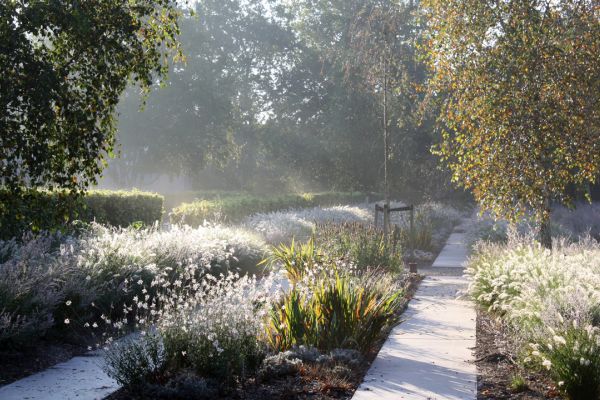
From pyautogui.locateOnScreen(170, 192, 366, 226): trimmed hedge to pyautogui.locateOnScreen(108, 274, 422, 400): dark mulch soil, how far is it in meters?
7.84

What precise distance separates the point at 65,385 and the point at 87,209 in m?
8.63

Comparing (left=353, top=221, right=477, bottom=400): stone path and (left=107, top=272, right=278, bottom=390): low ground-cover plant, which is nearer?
(left=107, top=272, right=278, bottom=390): low ground-cover plant

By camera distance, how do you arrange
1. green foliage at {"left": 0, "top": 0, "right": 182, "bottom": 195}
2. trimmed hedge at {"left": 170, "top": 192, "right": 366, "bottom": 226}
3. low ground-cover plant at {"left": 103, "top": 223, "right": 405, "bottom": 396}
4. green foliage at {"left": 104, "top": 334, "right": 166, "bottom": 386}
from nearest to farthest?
green foliage at {"left": 0, "top": 0, "right": 182, "bottom": 195}, green foliage at {"left": 104, "top": 334, "right": 166, "bottom": 386}, low ground-cover plant at {"left": 103, "top": 223, "right": 405, "bottom": 396}, trimmed hedge at {"left": 170, "top": 192, "right": 366, "bottom": 226}

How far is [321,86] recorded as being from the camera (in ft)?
147

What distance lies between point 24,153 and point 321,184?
132 feet

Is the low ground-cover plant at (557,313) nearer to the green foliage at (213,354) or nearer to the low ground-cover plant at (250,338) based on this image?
the low ground-cover plant at (250,338)

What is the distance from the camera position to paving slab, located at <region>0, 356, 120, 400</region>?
5.62 meters

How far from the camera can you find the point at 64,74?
16.8 ft

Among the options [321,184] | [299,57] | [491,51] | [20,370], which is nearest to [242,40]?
[299,57]

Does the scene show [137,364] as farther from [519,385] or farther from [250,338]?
[519,385]

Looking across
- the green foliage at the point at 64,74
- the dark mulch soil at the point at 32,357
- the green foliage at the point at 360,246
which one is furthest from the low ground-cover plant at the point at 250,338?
the green foliage at the point at 360,246

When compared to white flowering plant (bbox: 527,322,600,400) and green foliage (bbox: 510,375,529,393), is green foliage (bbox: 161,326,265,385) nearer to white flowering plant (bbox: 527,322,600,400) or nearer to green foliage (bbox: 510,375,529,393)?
green foliage (bbox: 510,375,529,393)

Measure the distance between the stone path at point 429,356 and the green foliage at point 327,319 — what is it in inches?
12.4

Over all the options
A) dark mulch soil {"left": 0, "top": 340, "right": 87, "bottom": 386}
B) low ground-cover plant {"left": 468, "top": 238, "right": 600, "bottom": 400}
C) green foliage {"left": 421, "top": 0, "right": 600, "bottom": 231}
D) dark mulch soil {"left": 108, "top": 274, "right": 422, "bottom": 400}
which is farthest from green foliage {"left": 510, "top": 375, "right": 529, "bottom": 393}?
green foliage {"left": 421, "top": 0, "right": 600, "bottom": 231}
